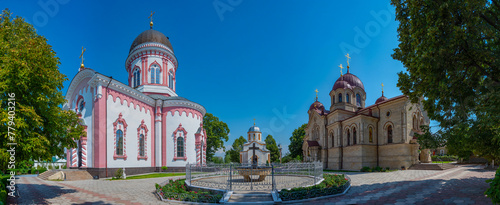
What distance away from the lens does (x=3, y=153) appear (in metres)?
7.77

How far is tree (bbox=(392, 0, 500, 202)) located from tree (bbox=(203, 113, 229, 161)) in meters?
33.2

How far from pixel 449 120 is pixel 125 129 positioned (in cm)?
2209

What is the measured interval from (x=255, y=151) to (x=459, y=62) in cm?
4189

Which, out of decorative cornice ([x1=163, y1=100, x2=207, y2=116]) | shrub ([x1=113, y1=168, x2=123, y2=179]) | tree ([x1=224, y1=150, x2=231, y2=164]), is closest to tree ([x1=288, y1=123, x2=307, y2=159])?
tree ([x1=224, y1=150, x2=231, y2=164])

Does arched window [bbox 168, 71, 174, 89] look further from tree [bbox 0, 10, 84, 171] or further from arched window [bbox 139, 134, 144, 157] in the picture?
tree [bbox 0, 10, 84, 171]

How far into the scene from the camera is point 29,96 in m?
9.12

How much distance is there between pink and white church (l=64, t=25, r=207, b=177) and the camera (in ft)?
63.0

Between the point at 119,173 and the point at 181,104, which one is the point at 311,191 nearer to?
the point at 119,173

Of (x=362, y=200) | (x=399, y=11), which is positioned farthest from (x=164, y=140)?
(x=399, y=11)

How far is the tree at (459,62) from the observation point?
862cm

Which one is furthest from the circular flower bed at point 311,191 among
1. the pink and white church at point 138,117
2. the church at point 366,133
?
A: the church at point 366,133

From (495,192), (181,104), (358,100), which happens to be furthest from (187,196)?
(358,100)

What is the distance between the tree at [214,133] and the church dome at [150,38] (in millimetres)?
14919

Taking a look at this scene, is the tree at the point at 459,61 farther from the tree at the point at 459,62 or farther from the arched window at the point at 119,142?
the arched window at the point at 119,142
